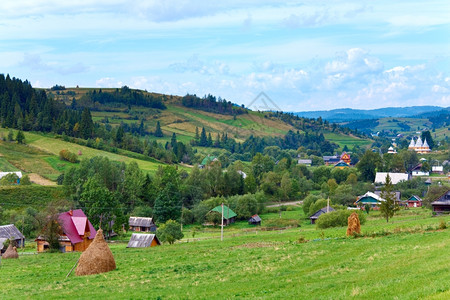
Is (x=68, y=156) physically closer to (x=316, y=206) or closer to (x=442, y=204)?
(x=316, y=206)

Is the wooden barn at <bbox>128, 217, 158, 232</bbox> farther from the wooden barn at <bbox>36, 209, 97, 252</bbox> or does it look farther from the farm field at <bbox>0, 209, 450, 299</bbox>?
the farm field at <bbox>0, 209, 450, 299</bbox>

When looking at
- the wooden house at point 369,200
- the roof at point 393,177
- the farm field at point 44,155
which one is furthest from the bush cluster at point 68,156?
the roof at point 393,177

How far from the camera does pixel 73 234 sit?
58469mm

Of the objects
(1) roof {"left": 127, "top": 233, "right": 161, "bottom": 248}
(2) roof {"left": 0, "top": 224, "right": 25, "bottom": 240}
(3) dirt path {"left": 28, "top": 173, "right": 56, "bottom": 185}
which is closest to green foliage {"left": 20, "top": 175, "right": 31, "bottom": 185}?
(3) dirt path {"left": 28, "top": 173, "right": 56, "bottom": 185}

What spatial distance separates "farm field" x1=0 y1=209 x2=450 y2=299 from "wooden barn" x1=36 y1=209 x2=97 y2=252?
16.8m

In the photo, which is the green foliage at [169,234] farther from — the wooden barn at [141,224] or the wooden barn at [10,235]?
the wooden barn at [141,224]

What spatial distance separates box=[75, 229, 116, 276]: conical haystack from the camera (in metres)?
33.5

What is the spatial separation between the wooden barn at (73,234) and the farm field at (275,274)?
55.1ft

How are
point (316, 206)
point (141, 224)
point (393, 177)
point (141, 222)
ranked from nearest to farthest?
point (141, 224), point (141, 222), point (316, 206), point (393, 177)

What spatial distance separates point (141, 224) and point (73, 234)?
63.9ft

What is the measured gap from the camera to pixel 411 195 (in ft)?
327

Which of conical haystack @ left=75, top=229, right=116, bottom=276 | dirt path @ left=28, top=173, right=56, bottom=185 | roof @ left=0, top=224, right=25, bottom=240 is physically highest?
conical haystack @ left=75, top=229, right=116, bottom=276

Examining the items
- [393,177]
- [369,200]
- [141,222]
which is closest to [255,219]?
[141,222]

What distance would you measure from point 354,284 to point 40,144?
115m
